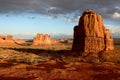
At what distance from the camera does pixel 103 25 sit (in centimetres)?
3944

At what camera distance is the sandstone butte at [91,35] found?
3597cm

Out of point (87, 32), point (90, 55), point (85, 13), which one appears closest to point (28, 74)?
point (90, 55)

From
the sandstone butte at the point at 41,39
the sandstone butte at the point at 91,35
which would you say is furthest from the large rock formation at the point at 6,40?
the sandstone butte at the point at 91,35

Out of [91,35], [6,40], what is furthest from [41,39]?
[91,35]

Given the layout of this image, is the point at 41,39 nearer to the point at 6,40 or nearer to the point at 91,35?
the point at 6,40

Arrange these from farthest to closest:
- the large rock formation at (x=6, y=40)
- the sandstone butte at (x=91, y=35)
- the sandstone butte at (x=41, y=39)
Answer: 1. the sandstone butte at (x=41, y=39)
2. the large rock formation at (x=6, y=40)
3. the sandstone butte at (x=91, y=35)

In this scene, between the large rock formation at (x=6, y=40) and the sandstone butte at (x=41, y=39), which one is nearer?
the large rock formation at (x=6, y=40)

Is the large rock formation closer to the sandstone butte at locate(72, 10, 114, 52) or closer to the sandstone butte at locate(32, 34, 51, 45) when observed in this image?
the sandstone butte at locate(32, 34, 51, 45)

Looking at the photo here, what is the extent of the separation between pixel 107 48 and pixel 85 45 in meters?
3.52

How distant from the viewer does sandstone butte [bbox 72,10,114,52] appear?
35969mm

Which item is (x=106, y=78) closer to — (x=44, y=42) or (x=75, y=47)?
(x=75, y=47)

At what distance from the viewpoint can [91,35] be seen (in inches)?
1432

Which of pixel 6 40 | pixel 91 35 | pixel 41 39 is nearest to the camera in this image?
pixel 91 35

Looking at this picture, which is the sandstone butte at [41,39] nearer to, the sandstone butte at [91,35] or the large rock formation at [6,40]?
the large rock formation at [6,40]
